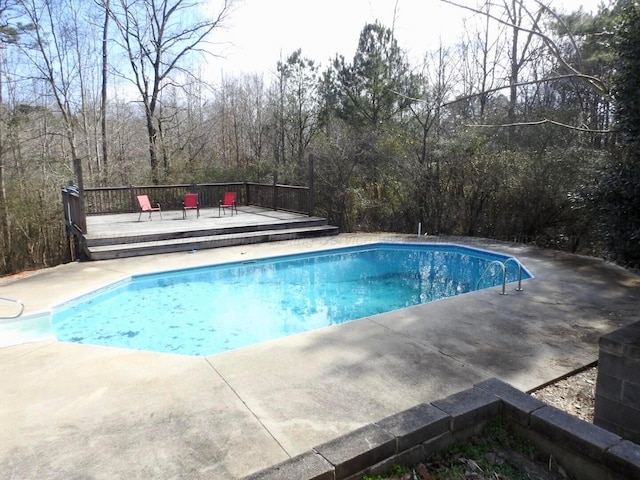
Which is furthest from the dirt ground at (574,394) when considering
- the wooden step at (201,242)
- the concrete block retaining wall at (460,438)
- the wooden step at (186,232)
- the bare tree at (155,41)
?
the bare tree at (155,41)

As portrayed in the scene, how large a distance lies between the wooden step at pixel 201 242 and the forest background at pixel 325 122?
6.03 ft

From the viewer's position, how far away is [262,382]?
3.26 meters

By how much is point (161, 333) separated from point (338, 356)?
272cm

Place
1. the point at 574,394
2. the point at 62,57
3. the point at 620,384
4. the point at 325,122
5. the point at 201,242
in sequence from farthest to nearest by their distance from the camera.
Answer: the point at 325,122, the point at 62,57, the point at 201,242, the point at 574,394, the point at 620,384

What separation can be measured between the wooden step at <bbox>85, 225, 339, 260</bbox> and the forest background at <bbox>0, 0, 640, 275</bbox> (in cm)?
184

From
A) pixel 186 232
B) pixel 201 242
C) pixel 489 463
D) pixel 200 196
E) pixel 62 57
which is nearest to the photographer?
pixel 489 463

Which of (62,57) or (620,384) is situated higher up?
(62,57)

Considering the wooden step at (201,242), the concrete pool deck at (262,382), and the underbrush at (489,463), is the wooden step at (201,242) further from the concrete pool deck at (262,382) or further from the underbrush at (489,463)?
the underbrush at (489,463)

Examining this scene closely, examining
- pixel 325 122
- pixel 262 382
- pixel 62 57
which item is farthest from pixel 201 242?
pixel 62 57

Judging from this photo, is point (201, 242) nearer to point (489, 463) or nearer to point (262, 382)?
point (262, 382)

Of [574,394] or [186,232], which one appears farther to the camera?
[186,232]

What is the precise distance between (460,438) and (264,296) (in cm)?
488

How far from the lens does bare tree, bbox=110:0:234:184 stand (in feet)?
51.7

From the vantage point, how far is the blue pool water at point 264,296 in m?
5.32
